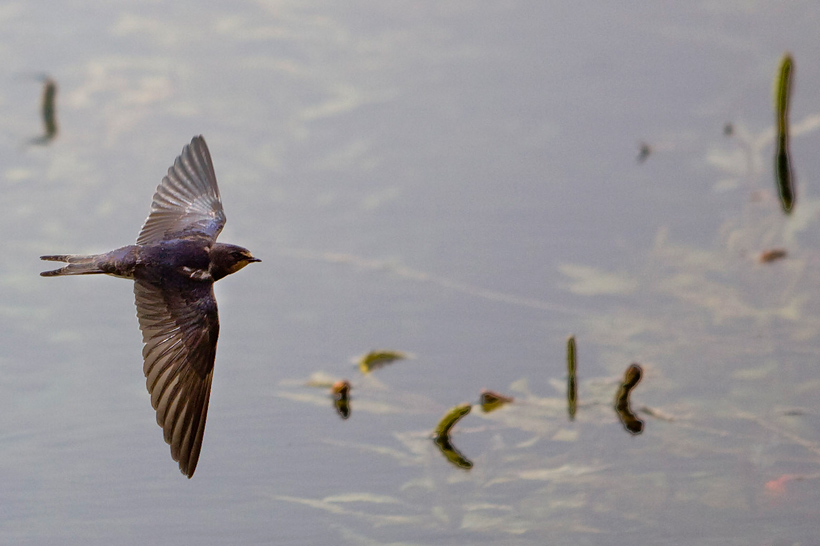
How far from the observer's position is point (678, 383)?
303cm

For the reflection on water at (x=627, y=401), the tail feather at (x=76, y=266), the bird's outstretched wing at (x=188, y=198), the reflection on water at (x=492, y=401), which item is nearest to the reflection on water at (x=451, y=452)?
the reflection on water at (x=492, y=401)

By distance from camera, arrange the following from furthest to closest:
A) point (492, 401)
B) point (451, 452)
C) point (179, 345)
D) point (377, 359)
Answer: point (377, 359) → point (492, 401) → point (451, 452) → point (179, 345)

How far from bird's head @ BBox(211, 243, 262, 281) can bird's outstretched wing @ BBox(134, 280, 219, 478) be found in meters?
0.05

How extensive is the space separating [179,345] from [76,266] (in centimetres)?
30

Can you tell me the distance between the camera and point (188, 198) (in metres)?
2.94

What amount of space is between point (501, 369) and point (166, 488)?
3.00ft

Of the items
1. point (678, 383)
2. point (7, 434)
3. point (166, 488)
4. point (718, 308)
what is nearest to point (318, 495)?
point (166, 488)

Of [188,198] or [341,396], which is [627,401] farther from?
[188,198]

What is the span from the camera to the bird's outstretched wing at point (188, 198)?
2873 mm

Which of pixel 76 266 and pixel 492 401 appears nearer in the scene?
pixel 76 266

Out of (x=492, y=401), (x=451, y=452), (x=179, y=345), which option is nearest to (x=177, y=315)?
(x=179, y=345)

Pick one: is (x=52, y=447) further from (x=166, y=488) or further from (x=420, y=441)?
(x=420, y=441)

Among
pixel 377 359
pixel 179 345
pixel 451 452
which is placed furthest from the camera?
pixel 377 359

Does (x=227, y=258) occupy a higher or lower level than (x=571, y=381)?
higher
